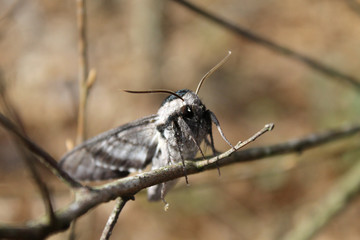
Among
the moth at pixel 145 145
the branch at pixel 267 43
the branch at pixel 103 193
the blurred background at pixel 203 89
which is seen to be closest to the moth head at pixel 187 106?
the moth at pixel 145 145

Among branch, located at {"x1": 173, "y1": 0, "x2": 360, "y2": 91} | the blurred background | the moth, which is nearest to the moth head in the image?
the moth

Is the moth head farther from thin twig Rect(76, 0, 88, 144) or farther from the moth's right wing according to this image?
thin twig Rect(76, 0, 88, 144)

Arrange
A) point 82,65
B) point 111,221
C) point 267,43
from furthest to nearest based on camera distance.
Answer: point 267,43, point 82,65, point 111,221

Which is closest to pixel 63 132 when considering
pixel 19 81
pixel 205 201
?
pixel 19 81

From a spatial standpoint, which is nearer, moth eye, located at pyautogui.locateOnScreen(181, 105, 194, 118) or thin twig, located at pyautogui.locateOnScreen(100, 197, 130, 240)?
thin twig, located at pyautogui.locateOnScreen(100, 197, 130, 240)

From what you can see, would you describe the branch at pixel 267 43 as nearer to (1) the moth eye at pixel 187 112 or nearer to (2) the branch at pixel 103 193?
(1) the moth eye at pixel 187 112

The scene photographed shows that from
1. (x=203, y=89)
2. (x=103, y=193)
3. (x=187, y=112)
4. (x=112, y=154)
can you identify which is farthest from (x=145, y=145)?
(x=203, y=89)

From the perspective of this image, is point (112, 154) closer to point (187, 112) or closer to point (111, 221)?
point (187, 112)

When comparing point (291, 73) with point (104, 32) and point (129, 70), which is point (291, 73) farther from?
point (104, 32)
